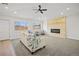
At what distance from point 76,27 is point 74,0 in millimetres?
2514

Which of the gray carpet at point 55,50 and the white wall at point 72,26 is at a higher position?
the white wall at point 72,26

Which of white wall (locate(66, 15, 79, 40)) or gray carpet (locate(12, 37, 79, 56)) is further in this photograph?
white wall (locate(66, 15, 79, 40))

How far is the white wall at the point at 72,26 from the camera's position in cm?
395

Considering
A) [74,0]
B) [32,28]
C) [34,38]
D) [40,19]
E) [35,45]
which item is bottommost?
[35,45]

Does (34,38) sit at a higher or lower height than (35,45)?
higher

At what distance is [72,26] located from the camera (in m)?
4.46

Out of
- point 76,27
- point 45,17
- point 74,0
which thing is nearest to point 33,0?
point 74,0

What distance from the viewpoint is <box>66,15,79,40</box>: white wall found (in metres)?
3.95

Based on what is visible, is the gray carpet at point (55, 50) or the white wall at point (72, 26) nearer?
the gray carpet at point (55, 50)

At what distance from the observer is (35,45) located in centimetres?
387

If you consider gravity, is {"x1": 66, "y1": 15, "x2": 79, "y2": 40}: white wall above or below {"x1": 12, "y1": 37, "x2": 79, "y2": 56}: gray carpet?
above

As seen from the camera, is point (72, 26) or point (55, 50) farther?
point (72, 26)

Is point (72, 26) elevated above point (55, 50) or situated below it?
above

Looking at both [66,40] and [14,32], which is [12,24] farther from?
[66,40]
